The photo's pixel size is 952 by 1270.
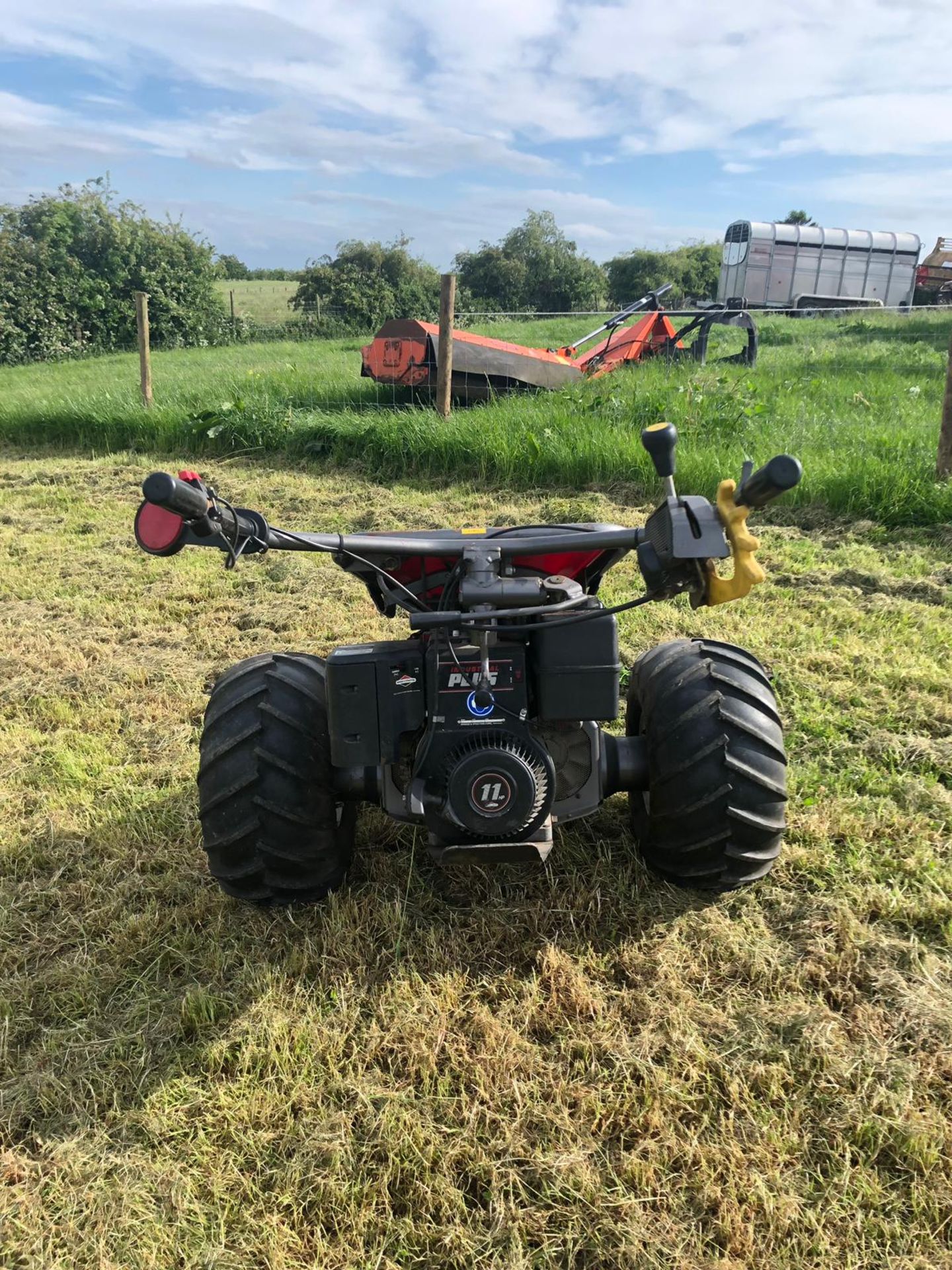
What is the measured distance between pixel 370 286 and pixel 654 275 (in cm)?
1794

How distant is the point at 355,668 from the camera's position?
1981 mm

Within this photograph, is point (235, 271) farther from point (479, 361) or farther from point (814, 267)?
point (479, 361)

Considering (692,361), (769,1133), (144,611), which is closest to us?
(769,1133)

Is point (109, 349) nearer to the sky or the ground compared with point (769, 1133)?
nearer to the sky

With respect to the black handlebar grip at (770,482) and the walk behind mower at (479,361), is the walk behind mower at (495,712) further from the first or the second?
the walk behind mower at (479,361)

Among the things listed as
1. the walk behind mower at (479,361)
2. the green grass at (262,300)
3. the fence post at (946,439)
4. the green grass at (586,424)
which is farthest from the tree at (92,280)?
the fence post at (946,439)

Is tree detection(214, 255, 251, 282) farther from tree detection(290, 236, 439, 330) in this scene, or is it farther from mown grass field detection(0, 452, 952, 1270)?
mown grass field detection(0, 452, 952, 1270)

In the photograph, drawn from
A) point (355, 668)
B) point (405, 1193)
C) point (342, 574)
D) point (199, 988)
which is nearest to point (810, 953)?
point (405, 1193)

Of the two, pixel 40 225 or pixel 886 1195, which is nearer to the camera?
pixel 886 1195

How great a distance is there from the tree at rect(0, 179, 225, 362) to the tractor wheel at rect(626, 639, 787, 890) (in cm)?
2409

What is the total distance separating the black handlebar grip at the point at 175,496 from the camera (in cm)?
156

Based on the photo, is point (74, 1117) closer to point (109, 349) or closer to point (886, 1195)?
point (886, 1195)

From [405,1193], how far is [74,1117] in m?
0.76

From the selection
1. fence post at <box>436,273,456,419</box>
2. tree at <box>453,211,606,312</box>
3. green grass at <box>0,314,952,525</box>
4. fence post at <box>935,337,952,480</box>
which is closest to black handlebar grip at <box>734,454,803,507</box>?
green grass at <box>0,314,952,525</box>
